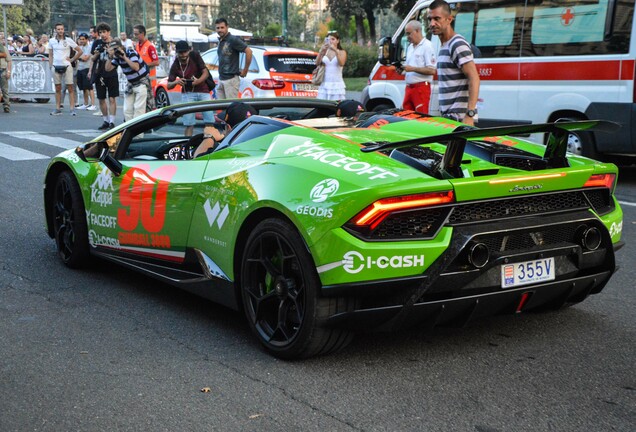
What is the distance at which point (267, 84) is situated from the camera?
15.9m

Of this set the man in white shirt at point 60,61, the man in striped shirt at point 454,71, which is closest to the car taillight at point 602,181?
the man in striped shirt at point 454,71

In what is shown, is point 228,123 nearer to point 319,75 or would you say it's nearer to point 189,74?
point 189,74

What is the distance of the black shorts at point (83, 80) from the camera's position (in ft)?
71.7

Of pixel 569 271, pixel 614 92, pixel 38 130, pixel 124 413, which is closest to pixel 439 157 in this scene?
pixel 569 271

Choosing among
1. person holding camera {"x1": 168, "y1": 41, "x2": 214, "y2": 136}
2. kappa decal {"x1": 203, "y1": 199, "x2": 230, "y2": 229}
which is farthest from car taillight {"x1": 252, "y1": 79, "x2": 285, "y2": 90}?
kappa decal {"x1": 203, "y1": 199, "x2": 230, "y2": 229}

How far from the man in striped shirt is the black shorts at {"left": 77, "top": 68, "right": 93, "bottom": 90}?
15.5 m

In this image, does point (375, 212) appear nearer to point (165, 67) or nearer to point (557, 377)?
point (557, 377)

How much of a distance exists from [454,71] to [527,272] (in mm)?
3974

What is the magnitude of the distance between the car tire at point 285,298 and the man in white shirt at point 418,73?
5.63m

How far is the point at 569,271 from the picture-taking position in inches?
169

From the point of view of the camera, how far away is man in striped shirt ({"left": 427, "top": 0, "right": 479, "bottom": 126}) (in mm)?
7621

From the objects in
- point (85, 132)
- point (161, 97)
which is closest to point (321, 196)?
point (85, 132)

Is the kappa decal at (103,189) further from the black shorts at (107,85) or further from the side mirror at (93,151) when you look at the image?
the black shorts at (107,85)

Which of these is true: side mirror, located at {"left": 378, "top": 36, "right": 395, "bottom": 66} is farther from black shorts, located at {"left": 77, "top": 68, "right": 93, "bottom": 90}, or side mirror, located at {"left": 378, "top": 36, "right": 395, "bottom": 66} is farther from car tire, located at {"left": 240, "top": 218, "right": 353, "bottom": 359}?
black shorts, located at {"left": 77, "top": 68, "right": 93, "bottom": 90}
